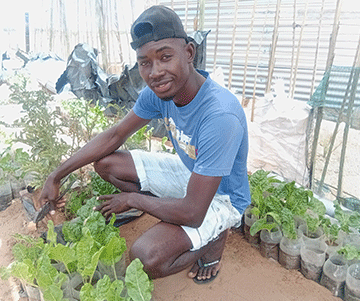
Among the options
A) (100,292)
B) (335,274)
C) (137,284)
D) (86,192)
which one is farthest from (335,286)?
(86,192)

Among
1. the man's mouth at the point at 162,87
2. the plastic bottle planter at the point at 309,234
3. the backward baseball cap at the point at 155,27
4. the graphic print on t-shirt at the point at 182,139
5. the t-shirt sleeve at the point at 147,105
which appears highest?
the backward baseball cap at the point at 155,27

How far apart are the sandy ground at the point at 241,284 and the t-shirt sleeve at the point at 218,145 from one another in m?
0.89

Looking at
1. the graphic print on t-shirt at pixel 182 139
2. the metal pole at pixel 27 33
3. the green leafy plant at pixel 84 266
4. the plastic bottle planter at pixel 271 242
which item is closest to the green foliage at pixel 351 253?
the plastic bottle planter at pixel 271 242

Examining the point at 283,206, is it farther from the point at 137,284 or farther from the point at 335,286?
the point at 137,284

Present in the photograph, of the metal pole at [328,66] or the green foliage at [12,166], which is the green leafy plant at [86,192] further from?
the metal pole at [328,66]

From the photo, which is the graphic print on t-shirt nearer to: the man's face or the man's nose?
the man's face

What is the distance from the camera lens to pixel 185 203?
5.04ft

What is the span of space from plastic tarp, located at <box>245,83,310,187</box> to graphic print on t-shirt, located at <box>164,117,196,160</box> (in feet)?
5.78

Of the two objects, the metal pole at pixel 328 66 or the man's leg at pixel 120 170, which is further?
the metal pole at pixel 328 66

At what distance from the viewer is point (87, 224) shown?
1.73 m

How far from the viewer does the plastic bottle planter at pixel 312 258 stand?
1899 millimetres

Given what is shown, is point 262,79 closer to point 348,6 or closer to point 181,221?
point 348,6

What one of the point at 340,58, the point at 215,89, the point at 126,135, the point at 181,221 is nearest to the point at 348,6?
the point at 340,58

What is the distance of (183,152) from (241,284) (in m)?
0.98
